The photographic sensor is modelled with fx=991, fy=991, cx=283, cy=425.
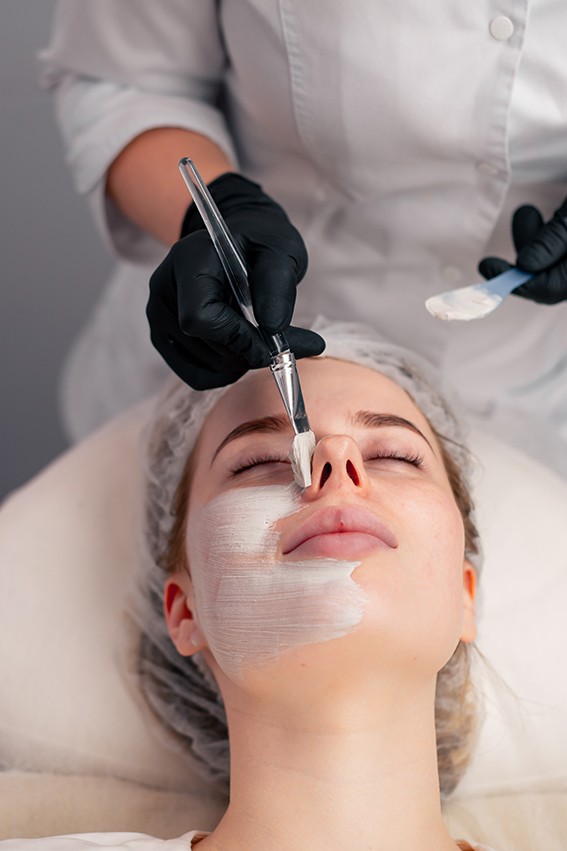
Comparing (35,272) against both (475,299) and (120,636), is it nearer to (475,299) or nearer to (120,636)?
(120,636)

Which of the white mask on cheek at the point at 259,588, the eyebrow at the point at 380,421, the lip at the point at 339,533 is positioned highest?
the eyebrow at the point at 380,421

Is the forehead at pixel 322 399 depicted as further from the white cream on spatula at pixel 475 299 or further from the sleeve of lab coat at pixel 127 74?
the sleeve of lab coat at pixel 127 74

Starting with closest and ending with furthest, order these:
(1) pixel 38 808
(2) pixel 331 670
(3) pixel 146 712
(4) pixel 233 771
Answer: (2) pixel 331 670 → (4) pixel 233 771 → (1) pixel 38 808 → (3) pixel 146 712

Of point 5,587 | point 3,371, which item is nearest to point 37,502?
point 5,587

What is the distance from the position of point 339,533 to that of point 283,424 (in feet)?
0.79

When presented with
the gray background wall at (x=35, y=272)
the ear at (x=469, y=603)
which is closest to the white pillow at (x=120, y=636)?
the ear at (x=469, y=603)

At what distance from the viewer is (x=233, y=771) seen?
1.27 metres

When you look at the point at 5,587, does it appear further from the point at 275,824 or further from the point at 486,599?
the point at 486,599

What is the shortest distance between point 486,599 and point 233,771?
0.51 m

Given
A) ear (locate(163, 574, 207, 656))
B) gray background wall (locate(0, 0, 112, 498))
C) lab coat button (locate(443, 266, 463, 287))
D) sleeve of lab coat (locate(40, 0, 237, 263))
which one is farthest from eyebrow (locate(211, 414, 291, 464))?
gray background wall (locate(0, 0, 112, 498))

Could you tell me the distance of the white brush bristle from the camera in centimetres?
119

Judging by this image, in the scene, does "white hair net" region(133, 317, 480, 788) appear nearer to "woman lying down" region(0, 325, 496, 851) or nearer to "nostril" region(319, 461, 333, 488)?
"woman lying down" region(0, 325, 496, 851)

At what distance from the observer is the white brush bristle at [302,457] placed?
3.90 ft

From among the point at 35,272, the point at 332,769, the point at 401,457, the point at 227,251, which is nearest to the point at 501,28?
the point at 227,251
